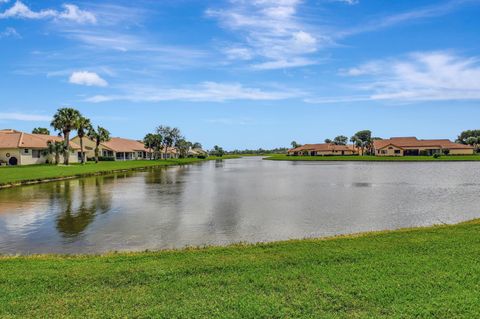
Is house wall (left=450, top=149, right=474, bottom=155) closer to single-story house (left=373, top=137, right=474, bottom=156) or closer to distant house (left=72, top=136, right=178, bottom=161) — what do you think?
single-story house (left=373, top=137, right=474, bottom=156)

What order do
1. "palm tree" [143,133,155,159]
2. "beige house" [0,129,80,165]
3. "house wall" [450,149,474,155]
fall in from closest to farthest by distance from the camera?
"beige house" [0,129,80,165] → "palm tree" [143,133,155,159] → "house wall" [450,149,474,155]

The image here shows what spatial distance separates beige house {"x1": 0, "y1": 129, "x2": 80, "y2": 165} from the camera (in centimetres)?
6531

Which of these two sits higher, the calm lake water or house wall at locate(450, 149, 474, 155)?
house wall at locate(450, 149, 474, 155)


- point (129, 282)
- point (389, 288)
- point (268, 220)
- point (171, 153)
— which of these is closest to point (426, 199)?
point (268, 220)

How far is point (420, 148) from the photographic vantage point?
4911 inches

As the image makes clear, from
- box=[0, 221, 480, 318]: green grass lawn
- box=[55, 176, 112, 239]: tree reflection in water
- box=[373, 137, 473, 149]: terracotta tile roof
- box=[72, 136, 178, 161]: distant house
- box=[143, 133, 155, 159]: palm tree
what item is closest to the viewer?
box=[0, 221, 480, 318]: green grass lawn

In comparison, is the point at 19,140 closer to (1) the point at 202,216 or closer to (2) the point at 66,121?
(2) the point at 66,121

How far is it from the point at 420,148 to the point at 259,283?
434 ft

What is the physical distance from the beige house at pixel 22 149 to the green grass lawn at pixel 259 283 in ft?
213

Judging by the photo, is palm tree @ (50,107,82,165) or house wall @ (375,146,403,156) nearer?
palm tree @ (50,107,82,165)

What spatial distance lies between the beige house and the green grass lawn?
65.0m

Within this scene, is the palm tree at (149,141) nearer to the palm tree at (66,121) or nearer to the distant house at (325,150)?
the palm tree at (66,121)

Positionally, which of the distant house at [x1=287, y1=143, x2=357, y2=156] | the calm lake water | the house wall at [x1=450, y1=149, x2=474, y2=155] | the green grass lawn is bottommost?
the calm lake water

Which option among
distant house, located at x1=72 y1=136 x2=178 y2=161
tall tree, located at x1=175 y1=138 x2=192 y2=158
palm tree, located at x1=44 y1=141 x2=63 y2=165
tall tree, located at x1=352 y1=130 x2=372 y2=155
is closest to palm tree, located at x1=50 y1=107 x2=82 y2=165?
palm tree, located at x1=44 y1=141 x2=63 y2=165
